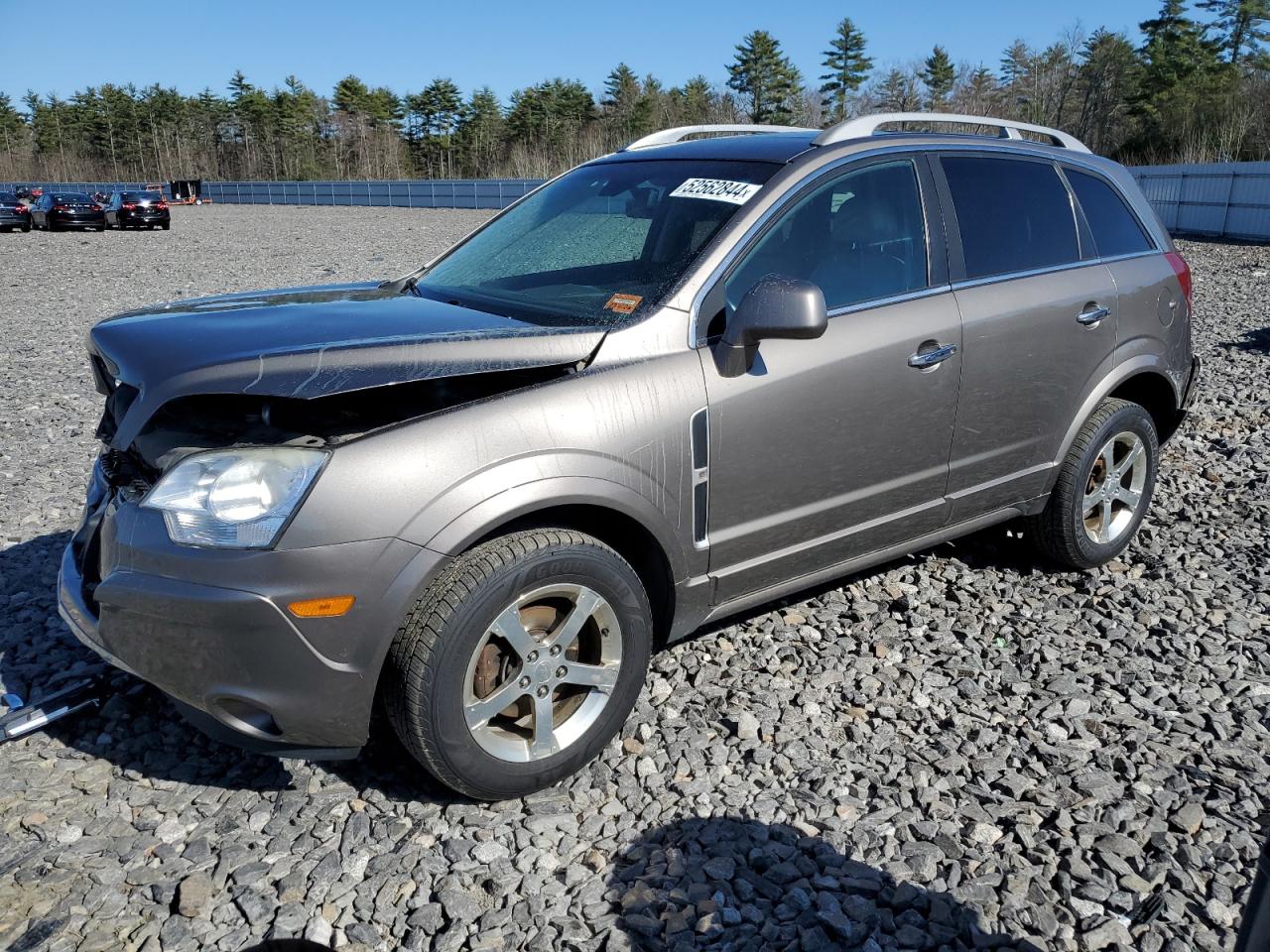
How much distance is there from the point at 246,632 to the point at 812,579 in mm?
2001

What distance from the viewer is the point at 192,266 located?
1969 centimetres

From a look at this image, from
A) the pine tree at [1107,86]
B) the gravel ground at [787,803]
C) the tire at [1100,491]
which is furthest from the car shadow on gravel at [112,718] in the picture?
the pine tree at [1107,86]

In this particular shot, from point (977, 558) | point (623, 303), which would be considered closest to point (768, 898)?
point (623, 303)

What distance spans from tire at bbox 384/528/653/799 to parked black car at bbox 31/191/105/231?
3559cm

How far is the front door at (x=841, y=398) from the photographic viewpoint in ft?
10.7

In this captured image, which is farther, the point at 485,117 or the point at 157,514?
the point at 485,117

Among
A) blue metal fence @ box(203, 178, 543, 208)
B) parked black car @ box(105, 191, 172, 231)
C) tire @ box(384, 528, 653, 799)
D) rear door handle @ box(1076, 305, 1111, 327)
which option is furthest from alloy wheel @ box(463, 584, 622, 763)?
blue metal fence @ box(203, 178, 543, 208)

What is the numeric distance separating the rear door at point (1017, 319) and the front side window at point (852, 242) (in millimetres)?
208

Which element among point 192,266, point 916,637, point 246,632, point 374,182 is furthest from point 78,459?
point 374,182

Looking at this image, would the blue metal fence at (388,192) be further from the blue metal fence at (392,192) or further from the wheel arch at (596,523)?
the wheel arch at (596,523)

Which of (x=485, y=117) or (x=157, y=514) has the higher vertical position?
(x=485, y=117)

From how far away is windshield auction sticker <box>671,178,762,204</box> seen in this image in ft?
11.3

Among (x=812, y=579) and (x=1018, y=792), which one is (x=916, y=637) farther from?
(x=1018, y=792)

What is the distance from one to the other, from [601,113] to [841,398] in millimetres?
88460
